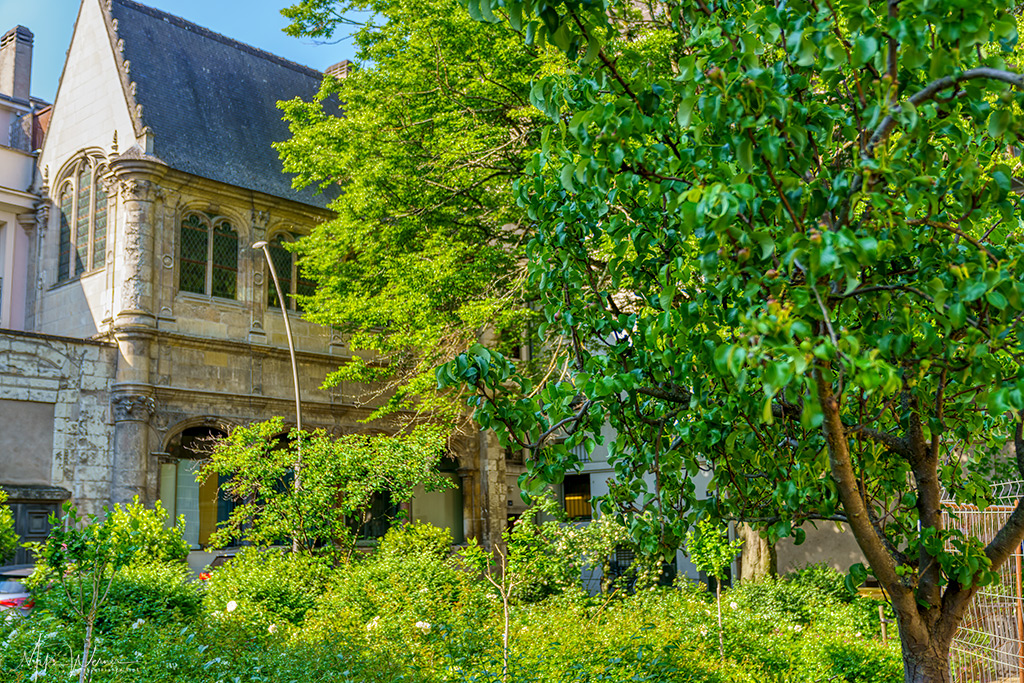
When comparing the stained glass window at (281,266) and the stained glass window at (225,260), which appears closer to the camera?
the stained glass window at (225,260)

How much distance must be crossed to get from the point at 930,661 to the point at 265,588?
11742 mm

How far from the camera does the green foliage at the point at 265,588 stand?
1343cm

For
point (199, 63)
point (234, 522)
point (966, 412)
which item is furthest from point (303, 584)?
point (199, 63)

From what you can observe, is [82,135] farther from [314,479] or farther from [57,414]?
[314,479]

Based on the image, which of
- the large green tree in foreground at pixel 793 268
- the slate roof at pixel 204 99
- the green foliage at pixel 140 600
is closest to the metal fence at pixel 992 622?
the large green tree in foreground at pixel 793 268

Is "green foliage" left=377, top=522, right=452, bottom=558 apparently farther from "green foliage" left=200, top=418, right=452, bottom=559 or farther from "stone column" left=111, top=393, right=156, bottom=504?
"stone column" left=111, top=393, right=156, bottom=504

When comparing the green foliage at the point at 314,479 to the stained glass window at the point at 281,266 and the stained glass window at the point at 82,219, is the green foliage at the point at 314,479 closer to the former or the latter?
the stained glass window at the point at 281,266

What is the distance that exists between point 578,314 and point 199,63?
97.3 feet

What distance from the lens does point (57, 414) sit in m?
25.2

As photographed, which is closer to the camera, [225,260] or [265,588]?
[265,588]

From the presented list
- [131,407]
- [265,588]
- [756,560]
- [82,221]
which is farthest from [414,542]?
[82,221]

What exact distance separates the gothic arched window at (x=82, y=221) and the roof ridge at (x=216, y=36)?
519cm

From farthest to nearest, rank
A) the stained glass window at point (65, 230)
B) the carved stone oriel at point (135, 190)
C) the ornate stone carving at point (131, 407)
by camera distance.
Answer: the stained glass window at point (65, 230)
the carved stone oriel at point (135, 190)
the ornate stone carving at point (131, 407)

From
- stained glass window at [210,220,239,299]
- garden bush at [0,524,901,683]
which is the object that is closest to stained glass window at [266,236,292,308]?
stained glass window at [210,220,239,299]
